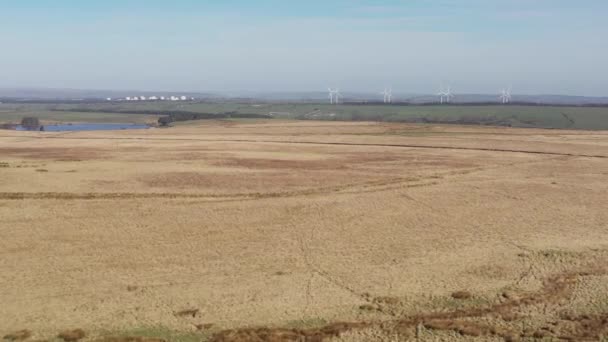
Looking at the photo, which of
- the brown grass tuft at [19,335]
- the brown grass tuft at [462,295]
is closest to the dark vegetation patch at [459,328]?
the brown grass tuft at [462,295]

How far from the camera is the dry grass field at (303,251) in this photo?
624 inches

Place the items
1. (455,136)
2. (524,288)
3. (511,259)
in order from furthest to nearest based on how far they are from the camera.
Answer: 1. (455,136)
2. (511,259)
3. (524,288)

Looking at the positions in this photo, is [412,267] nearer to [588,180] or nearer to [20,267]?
[20,267]

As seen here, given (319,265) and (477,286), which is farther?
(319,265)

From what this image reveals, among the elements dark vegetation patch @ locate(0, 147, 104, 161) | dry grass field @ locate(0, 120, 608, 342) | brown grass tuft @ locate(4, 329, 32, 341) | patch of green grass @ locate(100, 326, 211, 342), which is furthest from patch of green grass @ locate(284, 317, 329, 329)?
dark vegetation patch @ locate(0, 147, 104, 161)

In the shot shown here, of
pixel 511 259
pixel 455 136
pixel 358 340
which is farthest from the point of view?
pixel 455 136

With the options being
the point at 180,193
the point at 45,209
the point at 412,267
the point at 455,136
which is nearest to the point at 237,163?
the point at 180,193

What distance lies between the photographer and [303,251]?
22.6 meters

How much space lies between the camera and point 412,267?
20.6 meters

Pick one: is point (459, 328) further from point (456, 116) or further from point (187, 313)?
point (456, 116)

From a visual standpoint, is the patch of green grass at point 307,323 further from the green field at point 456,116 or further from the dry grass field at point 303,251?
the green field at point 456,116

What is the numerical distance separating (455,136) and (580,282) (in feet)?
185

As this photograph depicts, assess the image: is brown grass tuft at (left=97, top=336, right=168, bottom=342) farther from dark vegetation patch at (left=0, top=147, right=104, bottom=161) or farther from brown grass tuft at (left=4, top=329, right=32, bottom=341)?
dark vegetation patch at (left=0, top=147, right=104, bottom=161)

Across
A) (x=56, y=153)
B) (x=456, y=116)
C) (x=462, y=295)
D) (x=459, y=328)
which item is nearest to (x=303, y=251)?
(x=462, y=295)
